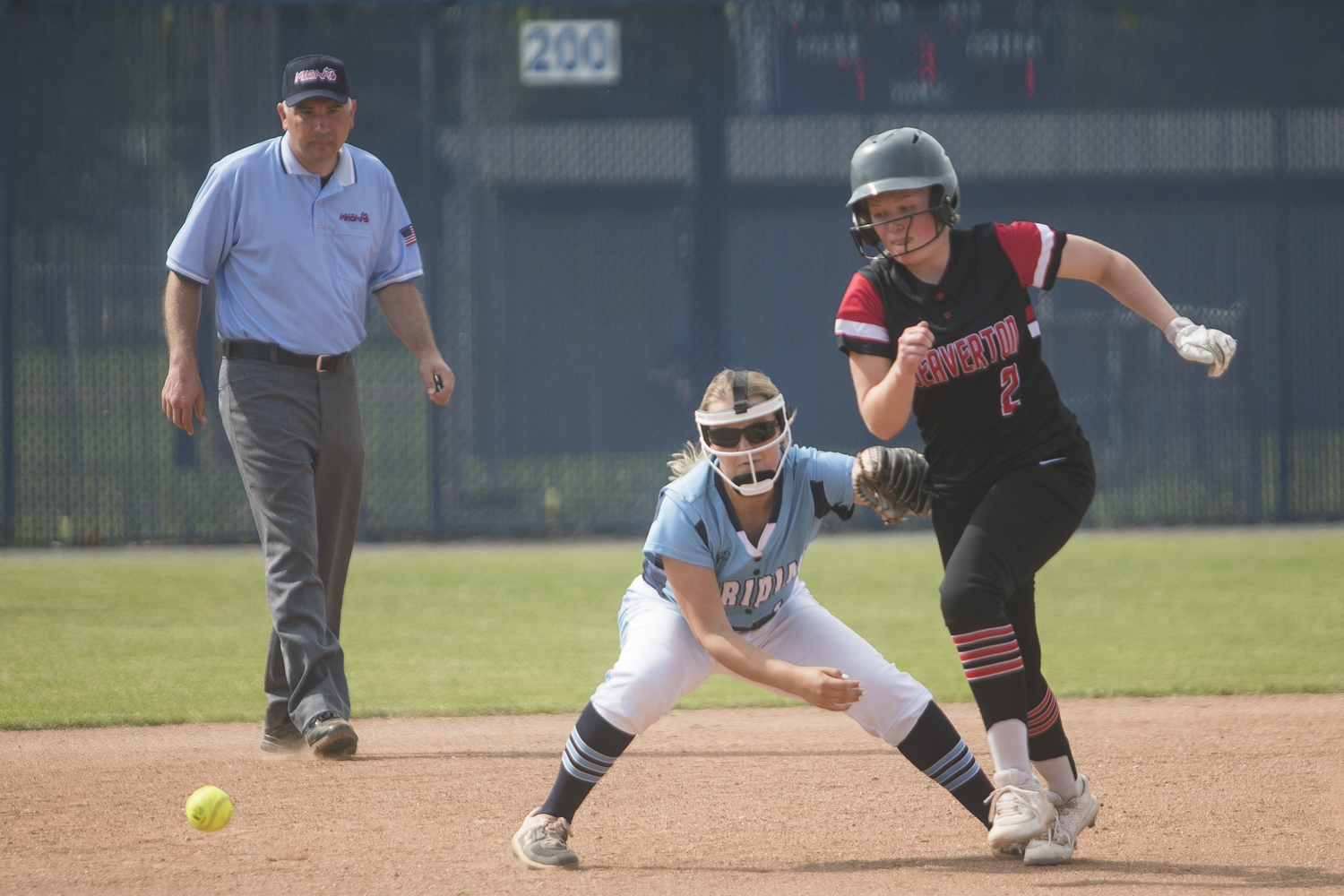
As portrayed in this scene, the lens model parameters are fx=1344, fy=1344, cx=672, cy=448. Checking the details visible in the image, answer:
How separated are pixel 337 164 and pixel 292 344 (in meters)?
0.60

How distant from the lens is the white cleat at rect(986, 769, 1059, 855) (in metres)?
2.86

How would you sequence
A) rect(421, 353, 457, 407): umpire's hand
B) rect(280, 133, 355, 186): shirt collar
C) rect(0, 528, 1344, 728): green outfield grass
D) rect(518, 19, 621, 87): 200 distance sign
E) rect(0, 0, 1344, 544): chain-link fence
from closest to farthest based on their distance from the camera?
rect(280, 133, 355, 186): shirt collar → rect(421, 353, 457, 407): umpire's hand → rect(0, 528, 1344, 728): green outfield grass → rect(0, 0, 1344, 544): chain-link fence → rect(518, 19, 621, 87): 200 distance sign

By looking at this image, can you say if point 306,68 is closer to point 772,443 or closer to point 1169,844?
point 772,443

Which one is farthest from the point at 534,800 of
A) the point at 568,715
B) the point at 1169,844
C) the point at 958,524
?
the point at 1169,844

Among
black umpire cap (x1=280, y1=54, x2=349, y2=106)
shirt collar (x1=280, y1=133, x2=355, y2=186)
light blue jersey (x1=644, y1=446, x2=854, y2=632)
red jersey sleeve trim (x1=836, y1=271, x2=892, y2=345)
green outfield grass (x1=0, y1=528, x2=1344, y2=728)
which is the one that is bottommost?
green outfield grass (x1=0, y1=528, x2=1344, y2=728)

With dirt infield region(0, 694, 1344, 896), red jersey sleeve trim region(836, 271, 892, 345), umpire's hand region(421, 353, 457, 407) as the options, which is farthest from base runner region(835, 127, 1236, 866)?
umpire's hand region(421, 353, 457, 407)

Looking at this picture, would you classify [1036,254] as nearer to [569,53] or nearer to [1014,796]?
[1014,796]

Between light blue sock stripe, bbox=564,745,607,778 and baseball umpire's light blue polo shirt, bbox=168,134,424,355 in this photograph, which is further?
baseball umpire's light blue polo shirt, bbox=168,134,424,355

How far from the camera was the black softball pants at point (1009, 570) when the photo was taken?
2906 millimetres

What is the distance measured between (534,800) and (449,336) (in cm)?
507

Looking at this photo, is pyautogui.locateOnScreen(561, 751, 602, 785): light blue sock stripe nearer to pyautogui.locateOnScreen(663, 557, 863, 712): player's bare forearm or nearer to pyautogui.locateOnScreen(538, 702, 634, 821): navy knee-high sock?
pyautogui.locateOnScreen(538, 702, 634, 821): navy knee-high sock

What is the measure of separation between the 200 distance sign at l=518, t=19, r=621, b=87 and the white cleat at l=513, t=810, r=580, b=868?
614 centimetres

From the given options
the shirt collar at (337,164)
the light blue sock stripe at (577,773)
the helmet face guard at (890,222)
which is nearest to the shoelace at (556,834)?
the light blue sock stripe at (577,773)

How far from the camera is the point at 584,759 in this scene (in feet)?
9.82
